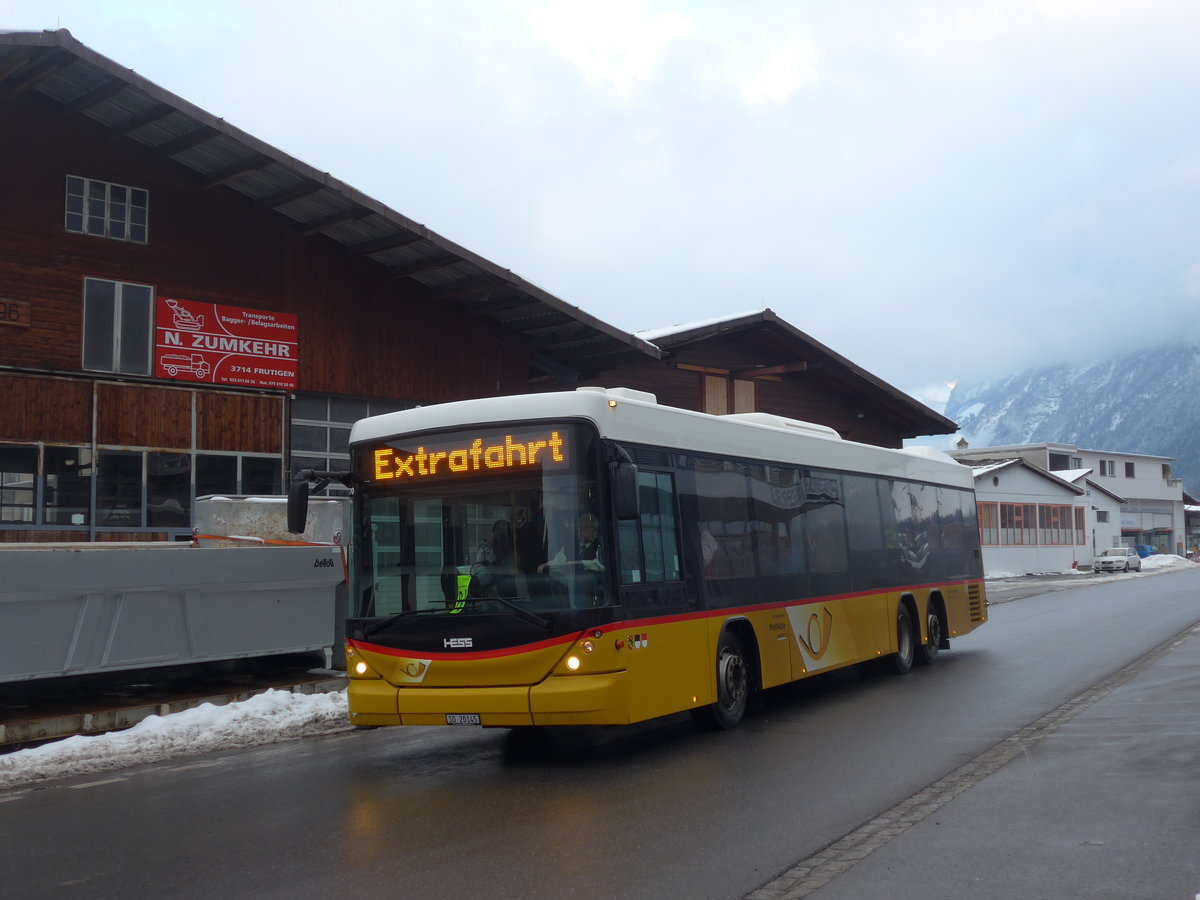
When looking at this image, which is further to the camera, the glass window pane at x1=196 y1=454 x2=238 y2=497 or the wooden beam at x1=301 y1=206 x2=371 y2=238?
the wooden beam at x1=301 y1=206 x2=371 y2=238

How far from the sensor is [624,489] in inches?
333

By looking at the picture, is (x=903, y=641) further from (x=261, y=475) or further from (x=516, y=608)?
(x=261, y=475)

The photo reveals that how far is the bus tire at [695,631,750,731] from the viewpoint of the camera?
10.2 m

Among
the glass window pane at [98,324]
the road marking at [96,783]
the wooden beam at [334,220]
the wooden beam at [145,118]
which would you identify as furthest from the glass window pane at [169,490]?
the road marking at [96,783]

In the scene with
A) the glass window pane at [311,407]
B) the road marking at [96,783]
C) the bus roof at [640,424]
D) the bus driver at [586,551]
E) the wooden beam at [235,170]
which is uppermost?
the wooden beam at [235,170]

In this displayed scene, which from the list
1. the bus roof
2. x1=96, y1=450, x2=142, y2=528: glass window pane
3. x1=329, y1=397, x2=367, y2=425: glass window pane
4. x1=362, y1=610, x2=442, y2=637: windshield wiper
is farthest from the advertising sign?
x1=362, y1=610, x2=442, y2=637: windshield wiper

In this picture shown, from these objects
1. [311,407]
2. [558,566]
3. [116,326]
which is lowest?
[558,566]

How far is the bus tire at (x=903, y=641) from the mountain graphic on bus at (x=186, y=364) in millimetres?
12345

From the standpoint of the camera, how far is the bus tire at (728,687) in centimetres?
1016

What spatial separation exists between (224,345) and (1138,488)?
90.1 m

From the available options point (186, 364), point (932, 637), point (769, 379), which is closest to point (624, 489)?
point (932, 637)

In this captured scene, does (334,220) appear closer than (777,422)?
No

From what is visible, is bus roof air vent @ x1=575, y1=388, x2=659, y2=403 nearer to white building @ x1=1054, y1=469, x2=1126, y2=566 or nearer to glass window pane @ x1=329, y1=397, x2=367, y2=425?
glass window pane @ x1=329, y1=397, x2=367, y2=425

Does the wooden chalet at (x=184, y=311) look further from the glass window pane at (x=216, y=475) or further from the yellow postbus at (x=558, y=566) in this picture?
the yellow postbus at (x=558, y=566)
